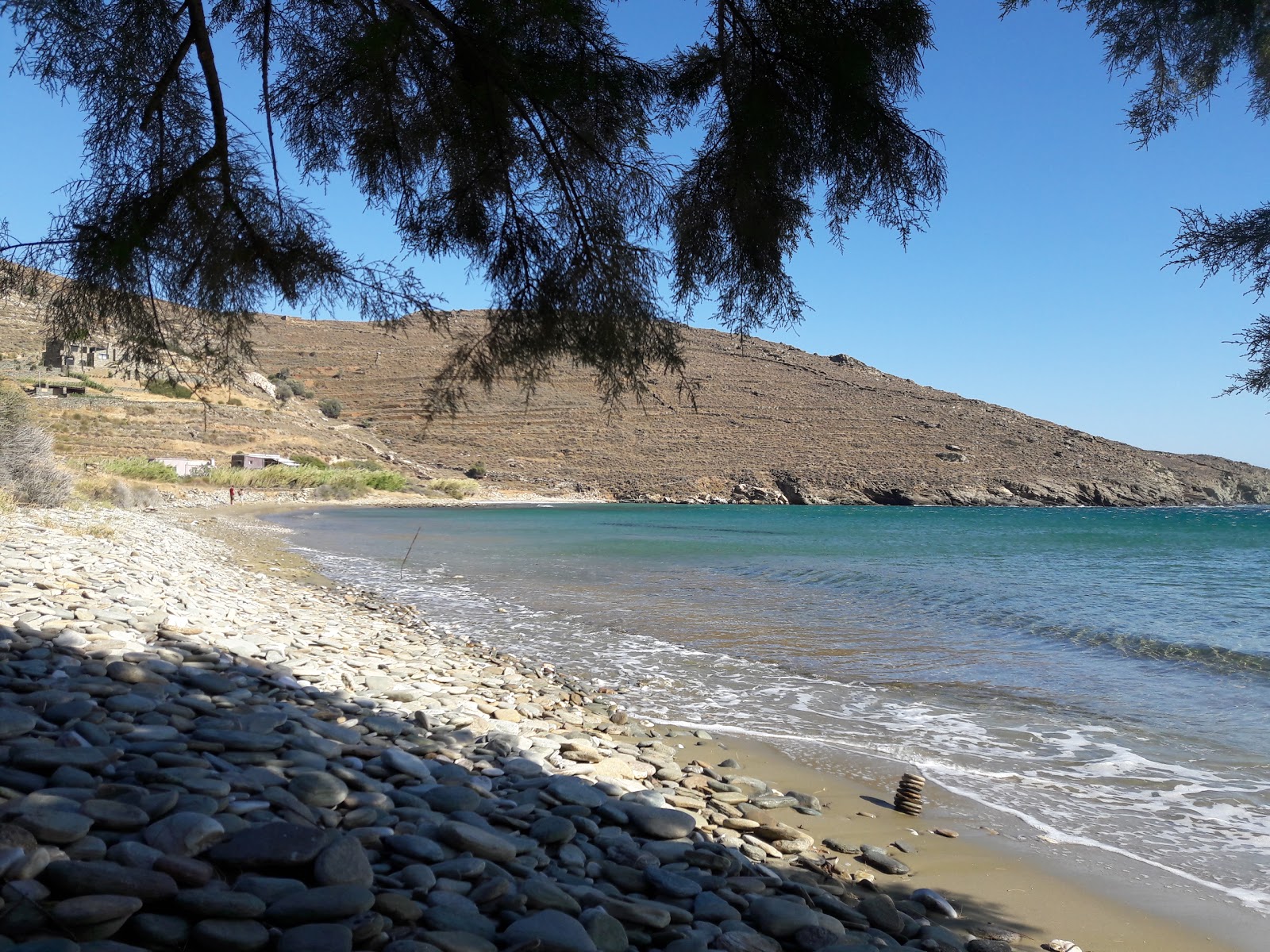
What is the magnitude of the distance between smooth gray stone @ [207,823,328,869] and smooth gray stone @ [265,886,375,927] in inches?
7.0

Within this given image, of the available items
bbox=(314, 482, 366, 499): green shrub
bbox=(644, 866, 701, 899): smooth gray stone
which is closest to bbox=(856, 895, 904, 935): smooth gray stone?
bbox=(644, 866, 701, 899): smooth gray stone

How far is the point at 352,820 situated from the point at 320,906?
2.33 ft

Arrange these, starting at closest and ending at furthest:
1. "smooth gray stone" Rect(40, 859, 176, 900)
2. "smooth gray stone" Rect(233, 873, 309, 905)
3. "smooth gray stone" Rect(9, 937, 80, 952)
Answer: "smooth gray stone" Rect(9, 937, 80, 952) → "smooth gray stone" Rect(40, 859, 176, 900) → "smooth gray stone" Rect(233, 873, 309, 905)

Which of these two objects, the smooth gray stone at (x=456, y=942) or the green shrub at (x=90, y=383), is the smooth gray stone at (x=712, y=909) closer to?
the smooth gray stone at (x=456, y=942)

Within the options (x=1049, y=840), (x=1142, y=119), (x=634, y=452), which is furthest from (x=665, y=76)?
(x=634, y=452)

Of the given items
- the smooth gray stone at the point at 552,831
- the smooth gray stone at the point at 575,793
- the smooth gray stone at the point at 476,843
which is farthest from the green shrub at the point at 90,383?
the smooth gray stone at the point at 476,843

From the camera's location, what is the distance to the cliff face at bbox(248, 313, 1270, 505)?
56.0 metres

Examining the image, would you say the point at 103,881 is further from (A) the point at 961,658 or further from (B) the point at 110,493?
(B) the point at 110,493

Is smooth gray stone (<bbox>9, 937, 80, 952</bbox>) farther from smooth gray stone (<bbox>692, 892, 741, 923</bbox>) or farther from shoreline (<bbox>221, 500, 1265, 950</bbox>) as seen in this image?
shoreline (<bbox>221, 500, 1265, 950</bbox>)

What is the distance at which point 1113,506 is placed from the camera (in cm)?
6131

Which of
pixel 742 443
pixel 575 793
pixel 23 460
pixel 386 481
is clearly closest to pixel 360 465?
pixel 386 481

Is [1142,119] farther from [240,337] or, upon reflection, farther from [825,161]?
[240,337]

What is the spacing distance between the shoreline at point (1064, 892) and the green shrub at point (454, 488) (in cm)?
4346

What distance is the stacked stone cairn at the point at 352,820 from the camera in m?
1.99
